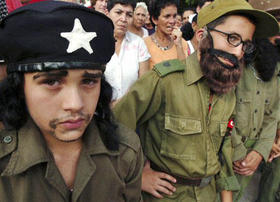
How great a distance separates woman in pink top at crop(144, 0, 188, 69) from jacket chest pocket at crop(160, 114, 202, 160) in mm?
1462

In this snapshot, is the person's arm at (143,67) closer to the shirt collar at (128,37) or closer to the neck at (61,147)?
the shirt collar at (128,37)

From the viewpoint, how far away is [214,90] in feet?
6.02

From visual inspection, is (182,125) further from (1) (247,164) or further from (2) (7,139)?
(2) (7,139)

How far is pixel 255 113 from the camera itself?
7.64 feet

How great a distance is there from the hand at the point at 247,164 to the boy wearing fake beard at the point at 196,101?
51cm

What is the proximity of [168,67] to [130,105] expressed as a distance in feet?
1.35

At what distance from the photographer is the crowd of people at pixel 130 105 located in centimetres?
102

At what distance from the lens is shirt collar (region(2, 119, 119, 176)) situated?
1070 mm

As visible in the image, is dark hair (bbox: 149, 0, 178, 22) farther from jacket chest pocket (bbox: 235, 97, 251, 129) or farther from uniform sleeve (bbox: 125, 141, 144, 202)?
uniform sleeve (bbox: 125, 141, 144, 202)

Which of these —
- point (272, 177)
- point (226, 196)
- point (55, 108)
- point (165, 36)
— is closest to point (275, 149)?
point (272, 177)

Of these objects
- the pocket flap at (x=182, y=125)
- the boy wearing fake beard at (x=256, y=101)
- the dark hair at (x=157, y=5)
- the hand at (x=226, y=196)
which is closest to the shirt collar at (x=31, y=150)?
the pocket flap at (x=182, y=125)

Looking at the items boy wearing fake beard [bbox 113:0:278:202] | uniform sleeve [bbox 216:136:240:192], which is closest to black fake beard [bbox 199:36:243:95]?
boy wearing fake beard [bbox 113:0:278:202]

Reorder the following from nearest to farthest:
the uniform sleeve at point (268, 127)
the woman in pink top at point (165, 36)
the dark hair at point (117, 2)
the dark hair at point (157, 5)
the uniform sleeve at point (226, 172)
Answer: the uniform sleeve at point (226, 172), the uniform sleeve at point (268, 127), the dark hair at point (117, 2), the woman in pink top at point (165, 36), the dark hair at point (157, 5)

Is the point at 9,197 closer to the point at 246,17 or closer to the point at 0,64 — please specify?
the point at 0,64
